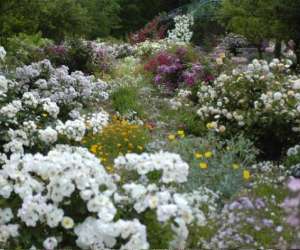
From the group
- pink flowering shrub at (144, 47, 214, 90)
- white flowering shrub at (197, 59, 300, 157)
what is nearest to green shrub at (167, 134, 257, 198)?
white flowering shrub at (197, 59, 300, 157)

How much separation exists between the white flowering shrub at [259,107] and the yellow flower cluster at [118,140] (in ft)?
3.01

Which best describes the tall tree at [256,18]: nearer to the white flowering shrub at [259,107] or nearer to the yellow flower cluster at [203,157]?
the white flowering shrub at [259,107]

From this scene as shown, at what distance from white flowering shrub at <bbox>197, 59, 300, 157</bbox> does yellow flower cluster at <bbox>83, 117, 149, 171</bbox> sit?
3.01 ft

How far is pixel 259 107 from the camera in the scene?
7.47m

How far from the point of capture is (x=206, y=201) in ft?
17.0

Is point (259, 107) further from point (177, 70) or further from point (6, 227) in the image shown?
point (177, 70)

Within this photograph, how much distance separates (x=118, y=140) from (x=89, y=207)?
3.56m

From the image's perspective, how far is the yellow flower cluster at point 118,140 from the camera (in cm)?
707

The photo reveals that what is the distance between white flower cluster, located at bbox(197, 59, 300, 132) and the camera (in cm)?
731

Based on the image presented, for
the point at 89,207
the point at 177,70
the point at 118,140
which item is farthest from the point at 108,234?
the point at 177,70

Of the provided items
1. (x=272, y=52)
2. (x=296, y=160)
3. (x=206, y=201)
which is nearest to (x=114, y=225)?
(x=206, y=201)

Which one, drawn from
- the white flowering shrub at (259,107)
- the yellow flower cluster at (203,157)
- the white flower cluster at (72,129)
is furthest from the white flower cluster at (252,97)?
the white flower cluster at (72,129)

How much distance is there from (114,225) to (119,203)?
1.27 ft

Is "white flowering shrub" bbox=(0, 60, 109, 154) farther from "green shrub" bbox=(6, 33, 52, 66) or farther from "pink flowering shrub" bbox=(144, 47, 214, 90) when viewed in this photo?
"pink flowering shrub" bbox=(144, 47, 214, 90)
